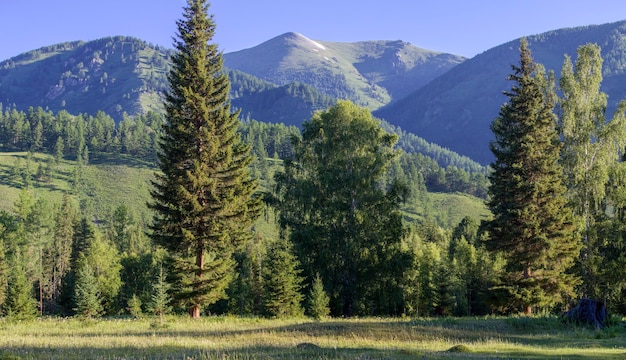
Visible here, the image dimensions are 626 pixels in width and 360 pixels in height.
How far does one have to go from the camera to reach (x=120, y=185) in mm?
184000

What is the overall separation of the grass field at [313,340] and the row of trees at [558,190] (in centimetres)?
845

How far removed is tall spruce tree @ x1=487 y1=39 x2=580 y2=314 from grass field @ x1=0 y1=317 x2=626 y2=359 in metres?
8.18

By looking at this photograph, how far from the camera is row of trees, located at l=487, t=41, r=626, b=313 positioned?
31.4 m

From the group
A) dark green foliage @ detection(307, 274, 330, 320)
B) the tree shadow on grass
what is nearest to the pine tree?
the tree shadow on grass

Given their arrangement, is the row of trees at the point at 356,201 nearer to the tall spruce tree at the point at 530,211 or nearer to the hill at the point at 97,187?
the tall spruce tree at the point at 530,211

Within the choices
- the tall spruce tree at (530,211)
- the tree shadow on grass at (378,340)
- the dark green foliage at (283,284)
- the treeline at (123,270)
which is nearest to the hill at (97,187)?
the treeline at (123,270)

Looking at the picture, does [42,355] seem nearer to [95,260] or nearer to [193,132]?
[193,132]

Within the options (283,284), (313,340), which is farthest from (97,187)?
(313,340)

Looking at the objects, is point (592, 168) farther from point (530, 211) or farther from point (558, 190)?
point (530, 211)

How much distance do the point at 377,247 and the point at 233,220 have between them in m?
12.4

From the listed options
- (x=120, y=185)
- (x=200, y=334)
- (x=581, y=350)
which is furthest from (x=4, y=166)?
(x=581, y=350)

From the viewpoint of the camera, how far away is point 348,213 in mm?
35844

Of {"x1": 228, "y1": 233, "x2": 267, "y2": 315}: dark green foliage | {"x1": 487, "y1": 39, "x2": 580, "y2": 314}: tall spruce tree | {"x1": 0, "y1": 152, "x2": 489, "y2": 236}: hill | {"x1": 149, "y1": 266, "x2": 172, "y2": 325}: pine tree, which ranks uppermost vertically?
{"x1": 0, "y1": 152, "x2": 489, "y2": 236}: hill

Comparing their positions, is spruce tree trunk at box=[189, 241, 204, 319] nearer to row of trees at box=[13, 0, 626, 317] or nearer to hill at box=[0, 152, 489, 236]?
row of trees at box=[13, 0, 626, 317]
